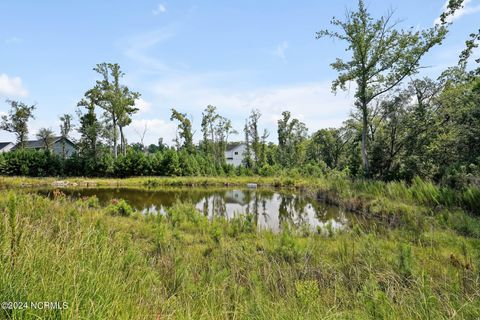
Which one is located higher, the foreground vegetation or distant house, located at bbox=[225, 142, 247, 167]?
distant house, located at bbox=[225, 142, 247, 167]

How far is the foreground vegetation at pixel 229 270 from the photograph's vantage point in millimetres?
1971

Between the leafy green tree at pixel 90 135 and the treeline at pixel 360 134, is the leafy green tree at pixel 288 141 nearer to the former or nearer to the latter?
the treeline at pixel 360 134

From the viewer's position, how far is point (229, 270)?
3.84 m

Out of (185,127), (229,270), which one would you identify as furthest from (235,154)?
(229,270)

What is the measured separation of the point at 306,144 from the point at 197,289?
108 ft

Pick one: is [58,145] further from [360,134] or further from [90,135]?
[360,134]

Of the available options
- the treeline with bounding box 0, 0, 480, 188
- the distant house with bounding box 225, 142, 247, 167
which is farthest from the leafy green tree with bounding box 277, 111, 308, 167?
the distant house with bounding box 225, 142, 247, 167

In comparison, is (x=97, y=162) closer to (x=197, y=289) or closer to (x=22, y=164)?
(x=22, y=164)

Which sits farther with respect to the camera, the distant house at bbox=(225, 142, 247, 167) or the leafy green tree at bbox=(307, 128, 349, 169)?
the distant house at bbox=(225, 142, 247, 167)

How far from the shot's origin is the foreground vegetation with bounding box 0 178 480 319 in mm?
1971

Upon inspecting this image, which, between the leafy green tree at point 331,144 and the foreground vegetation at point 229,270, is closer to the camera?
the foreground vegetation at point 229,270

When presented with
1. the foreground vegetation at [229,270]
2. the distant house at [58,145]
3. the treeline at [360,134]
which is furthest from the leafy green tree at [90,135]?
the foreground vegetation at [229,270]

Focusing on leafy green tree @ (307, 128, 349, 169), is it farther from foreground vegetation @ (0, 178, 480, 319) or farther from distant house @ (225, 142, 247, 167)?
foreground vegetation @ (0, 178, 480, 319)

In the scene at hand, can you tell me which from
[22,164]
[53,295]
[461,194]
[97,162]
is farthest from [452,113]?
[22,164]
